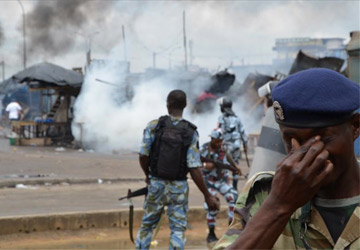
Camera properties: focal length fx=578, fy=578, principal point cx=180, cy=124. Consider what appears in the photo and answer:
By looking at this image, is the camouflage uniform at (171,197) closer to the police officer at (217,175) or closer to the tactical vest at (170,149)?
the tactical vest at (170,149)

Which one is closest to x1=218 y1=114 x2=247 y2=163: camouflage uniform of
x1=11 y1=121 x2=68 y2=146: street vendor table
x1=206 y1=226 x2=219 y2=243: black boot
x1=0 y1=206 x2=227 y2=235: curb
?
x1=0 y1=206 x2=227 y2=235: curb

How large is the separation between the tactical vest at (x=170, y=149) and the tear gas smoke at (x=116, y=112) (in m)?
12.5

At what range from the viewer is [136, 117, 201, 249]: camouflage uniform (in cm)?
490

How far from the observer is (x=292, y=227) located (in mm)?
1484

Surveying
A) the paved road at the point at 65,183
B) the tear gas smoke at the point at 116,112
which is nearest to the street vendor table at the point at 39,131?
the tear gas smoke at the point at 116,112

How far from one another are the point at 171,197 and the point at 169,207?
0.38ft

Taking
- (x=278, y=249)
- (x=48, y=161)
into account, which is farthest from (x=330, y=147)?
(x=48, y=161)

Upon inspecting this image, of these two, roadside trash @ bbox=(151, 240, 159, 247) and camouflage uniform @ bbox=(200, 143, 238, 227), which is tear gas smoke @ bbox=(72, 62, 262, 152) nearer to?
camouflage uniform @ bbox=(200, 143, 238, 227)

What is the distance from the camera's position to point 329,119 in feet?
4.64

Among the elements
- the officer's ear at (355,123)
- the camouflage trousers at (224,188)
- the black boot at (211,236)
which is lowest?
the black boot at (211,236)

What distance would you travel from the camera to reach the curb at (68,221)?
6430 millimetres

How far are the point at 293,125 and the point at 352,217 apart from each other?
271mm

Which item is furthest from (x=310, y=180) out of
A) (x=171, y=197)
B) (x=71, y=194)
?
(x=71, y=194)

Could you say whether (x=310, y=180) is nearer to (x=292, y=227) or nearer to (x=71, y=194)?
(x=292, y=227)
